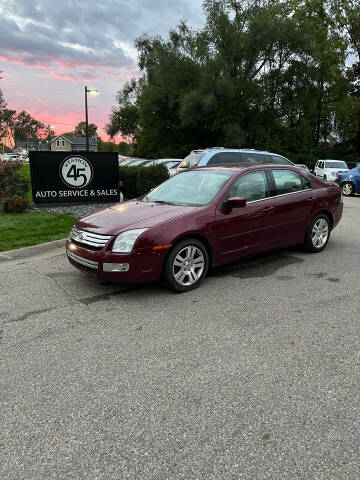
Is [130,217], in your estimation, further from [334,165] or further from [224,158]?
[334,165]

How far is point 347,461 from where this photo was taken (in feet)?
7.16

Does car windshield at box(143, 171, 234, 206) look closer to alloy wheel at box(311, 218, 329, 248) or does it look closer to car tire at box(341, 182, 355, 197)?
alloy wheel at box(311, 218, 329, 248)

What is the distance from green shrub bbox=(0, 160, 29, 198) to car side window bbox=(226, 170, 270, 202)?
748 centimetres

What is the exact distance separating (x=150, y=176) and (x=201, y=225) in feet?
23.4

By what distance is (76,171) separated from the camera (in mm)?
10719

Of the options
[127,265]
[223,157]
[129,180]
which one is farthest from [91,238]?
[129,180]

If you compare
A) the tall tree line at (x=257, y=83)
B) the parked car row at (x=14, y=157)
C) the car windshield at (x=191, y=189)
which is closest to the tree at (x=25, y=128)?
the parked car row at (x=14, y=157)

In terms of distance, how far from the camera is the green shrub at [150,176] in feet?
38.5

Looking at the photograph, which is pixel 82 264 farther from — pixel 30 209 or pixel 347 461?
pixel 30 209

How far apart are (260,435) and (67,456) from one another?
1140 mm

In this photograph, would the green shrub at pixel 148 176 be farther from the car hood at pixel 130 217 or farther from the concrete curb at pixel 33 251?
the car hood at pixel 130 217

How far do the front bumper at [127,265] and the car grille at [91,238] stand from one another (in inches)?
3.0

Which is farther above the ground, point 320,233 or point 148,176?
point 148,176

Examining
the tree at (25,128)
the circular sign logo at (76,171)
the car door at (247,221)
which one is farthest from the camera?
the tree at (25,128)
